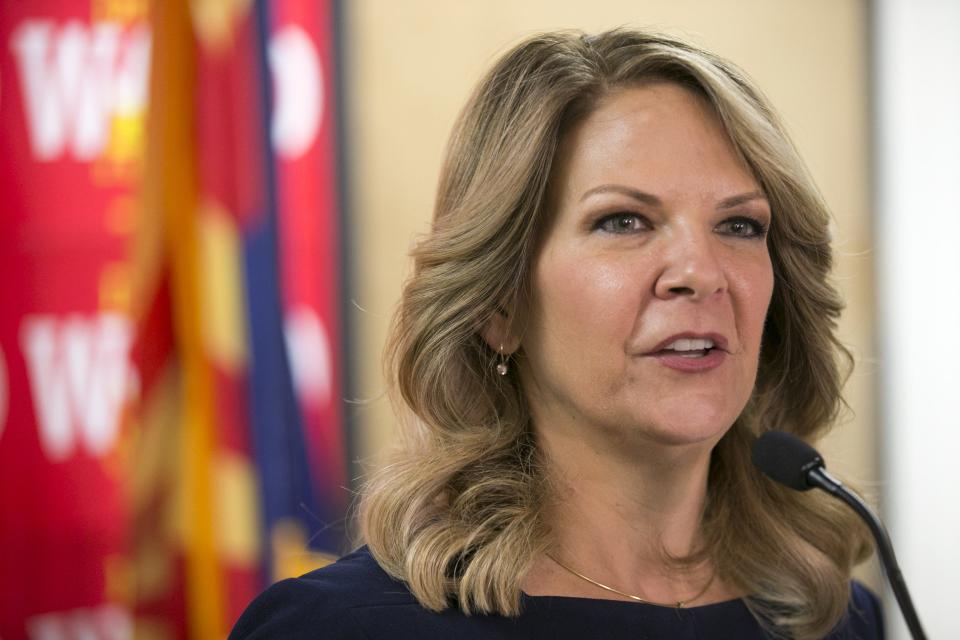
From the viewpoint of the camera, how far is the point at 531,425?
5.84 feet

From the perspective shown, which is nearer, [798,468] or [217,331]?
[798,468]

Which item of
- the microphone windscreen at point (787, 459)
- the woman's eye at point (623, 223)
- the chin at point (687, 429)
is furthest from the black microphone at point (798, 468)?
the woman's eye at point (623, 223)

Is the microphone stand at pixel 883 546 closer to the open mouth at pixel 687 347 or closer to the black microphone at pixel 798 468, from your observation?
the black microphone at pixel 798 468

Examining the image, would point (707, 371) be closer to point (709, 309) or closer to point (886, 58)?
point (709, 309)

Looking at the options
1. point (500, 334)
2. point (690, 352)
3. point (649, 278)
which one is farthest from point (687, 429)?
point (500, 334)

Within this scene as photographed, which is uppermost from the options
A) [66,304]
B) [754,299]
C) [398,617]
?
[754,299]

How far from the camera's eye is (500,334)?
1.74 meters

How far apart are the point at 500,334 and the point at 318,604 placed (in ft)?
1.54

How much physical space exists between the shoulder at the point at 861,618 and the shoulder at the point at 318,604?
761mm

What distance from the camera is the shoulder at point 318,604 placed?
150 cm

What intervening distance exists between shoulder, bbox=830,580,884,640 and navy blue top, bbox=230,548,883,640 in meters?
0.30

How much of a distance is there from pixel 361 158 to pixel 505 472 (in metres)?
1.65

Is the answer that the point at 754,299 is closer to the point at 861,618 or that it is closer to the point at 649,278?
the point at 649,278

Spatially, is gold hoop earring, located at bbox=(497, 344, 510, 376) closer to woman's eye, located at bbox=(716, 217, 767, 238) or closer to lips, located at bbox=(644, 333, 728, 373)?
lips, located at bbox=(644, 333, 728, 373)
